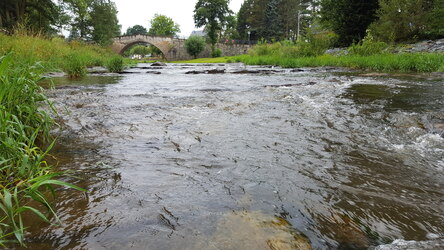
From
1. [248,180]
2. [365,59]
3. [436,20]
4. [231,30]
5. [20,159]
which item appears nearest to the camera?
[20,159]

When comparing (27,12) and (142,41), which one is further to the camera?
(142,41)

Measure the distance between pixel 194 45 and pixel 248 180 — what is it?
48.2m

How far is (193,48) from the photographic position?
48219 mm

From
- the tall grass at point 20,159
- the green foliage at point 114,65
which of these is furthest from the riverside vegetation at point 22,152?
the green foliage at point 114,65

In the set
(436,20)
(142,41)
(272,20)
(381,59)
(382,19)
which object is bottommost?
(381,59)

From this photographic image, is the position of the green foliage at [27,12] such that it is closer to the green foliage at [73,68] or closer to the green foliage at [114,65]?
the green foliage at [114,65]

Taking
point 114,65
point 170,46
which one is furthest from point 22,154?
point 170,46

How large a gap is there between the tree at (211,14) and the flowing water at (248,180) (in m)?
54.1

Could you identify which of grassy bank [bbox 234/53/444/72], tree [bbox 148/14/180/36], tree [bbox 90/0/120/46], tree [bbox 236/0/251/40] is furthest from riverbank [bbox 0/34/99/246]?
tree [bbox 148/14/180/36]

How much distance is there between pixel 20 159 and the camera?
5.98 feet

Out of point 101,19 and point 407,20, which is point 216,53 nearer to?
point 101,19

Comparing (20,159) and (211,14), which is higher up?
(211,14)

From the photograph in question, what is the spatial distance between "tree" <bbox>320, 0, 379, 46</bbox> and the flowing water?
22858mm

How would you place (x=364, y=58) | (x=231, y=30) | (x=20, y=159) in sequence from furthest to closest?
(x=231, y=30) < (x=364, y=58) < (x=20, y=159)
